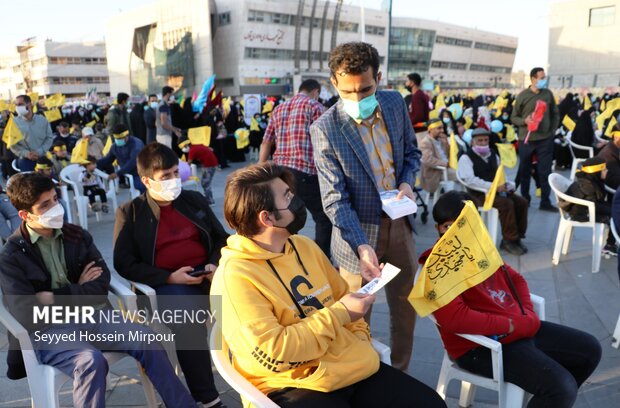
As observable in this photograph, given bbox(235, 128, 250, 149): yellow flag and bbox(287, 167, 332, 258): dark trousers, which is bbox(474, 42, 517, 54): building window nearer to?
bbox(235, 128, 250, 149): yellow flag

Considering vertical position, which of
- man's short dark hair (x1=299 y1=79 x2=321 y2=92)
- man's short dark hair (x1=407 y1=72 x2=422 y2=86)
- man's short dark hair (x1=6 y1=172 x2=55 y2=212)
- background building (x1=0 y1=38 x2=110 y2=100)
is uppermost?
background building (x1=0 y1=38 x2=110 y2=100)

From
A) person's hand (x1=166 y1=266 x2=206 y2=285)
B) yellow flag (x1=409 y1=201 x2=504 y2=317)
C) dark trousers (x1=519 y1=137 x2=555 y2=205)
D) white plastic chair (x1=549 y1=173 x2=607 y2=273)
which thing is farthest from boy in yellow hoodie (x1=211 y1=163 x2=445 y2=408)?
dark trousers (x1=519 y1=137 x2=555 y2=205)

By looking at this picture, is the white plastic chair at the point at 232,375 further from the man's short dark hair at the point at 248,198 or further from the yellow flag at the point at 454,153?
the yellow flag at the point at 454,153

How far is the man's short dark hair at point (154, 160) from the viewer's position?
10.2ft

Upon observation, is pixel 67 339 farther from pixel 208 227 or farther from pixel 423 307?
pixel 423 307

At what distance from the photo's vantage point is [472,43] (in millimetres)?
84750

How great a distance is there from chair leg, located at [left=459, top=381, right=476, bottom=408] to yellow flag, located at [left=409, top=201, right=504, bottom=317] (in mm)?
780

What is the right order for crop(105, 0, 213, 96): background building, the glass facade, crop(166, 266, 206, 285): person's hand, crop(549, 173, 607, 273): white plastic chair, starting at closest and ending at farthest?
crop(166, 266, 206, 285): person's hand
crop(549, 173, 607, 273): white plastic chair
crop(105, 0, 213, 96): background building
the glass facade

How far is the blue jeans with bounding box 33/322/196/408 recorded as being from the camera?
2.24m

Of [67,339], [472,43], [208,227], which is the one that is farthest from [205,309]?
Answer: [472,43]

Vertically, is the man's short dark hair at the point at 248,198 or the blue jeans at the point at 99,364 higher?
the man's short dark hair at the point at 248,198

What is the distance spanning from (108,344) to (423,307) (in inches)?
63.3

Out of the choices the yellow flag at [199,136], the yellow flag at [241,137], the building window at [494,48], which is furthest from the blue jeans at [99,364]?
the building window at [494,48]

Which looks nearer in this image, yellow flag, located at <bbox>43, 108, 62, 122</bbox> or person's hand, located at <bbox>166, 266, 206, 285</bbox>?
person's hand, located at <bbox>166, 266, 206, 285</bbox>
